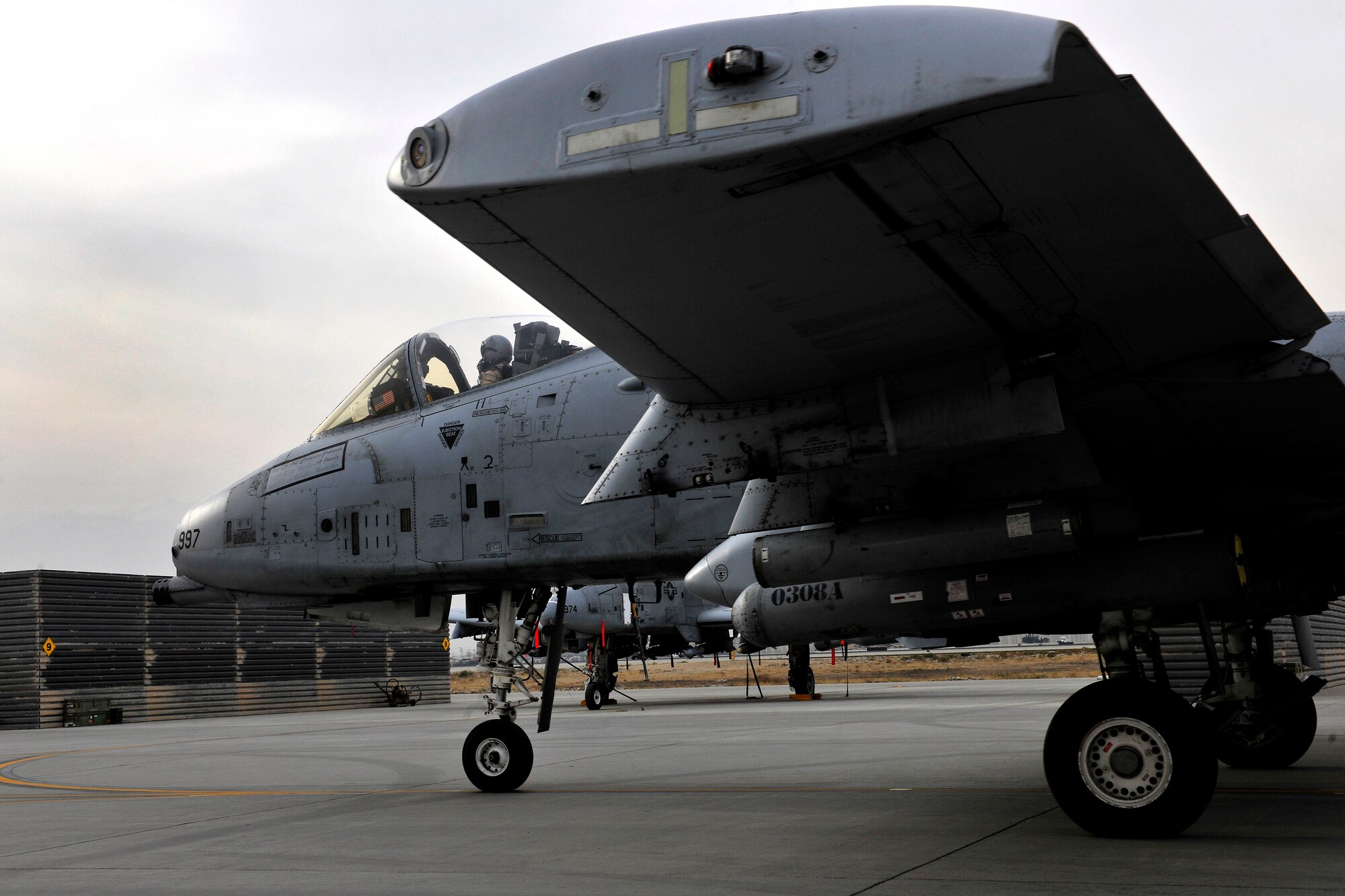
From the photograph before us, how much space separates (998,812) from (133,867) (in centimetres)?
507

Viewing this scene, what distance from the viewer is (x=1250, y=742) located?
923cm

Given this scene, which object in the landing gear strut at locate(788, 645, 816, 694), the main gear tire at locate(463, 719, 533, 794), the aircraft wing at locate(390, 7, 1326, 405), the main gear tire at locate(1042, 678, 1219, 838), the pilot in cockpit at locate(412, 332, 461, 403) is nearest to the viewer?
the aircraft wing at locate(390, 7, 1326, 405)

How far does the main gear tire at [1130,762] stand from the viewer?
5.66 metres

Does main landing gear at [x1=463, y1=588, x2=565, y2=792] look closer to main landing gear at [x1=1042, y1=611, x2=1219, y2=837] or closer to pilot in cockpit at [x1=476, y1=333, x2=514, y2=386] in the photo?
pilot in cockpit at [x1=476, y1=333, x2=514, y2=386]

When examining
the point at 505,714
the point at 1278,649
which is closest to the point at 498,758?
the point at 505,714

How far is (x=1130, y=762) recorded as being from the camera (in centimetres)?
579

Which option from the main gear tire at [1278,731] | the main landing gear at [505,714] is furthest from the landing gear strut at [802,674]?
the main landing gear at [505,714]

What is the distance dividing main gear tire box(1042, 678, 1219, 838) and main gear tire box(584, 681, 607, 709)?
75.1 ft

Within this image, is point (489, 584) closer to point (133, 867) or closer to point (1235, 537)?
point (133, 867)

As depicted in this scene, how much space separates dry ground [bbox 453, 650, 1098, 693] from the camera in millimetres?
48156

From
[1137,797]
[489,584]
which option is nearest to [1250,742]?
[1137,797]

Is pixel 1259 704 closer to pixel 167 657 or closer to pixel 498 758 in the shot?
pixel 498 758

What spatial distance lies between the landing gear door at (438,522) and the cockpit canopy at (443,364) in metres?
0.83

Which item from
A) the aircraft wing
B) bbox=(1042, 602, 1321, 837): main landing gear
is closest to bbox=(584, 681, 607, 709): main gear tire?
bbox=(1042, 602, 1321, 837): main landing gear
